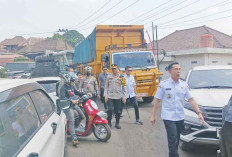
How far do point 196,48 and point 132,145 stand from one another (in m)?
18.8

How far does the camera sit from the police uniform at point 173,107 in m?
4.03

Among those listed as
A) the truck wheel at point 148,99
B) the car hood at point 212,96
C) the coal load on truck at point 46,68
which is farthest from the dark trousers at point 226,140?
the coal load on truck at point 46,68

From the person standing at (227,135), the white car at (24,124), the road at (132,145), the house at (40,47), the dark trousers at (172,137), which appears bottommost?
the road at (132,145)

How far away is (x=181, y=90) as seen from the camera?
4.13 meters

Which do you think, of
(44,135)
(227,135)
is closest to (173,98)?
(227,135)

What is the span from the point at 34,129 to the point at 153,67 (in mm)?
7962

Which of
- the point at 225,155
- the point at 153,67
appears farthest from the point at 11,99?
the point at 153,67

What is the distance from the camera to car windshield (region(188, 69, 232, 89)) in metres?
5.65

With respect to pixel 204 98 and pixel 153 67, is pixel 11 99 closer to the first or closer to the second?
pixel 204 98

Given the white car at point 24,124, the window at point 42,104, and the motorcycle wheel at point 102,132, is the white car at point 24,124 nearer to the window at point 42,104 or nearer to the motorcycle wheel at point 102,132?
the window at point 42,104

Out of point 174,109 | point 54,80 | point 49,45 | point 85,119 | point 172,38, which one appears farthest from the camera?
point 49,45

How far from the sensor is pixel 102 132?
18.9 ft

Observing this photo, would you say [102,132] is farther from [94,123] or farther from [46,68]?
[46,68]

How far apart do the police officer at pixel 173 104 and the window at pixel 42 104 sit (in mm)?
1775
